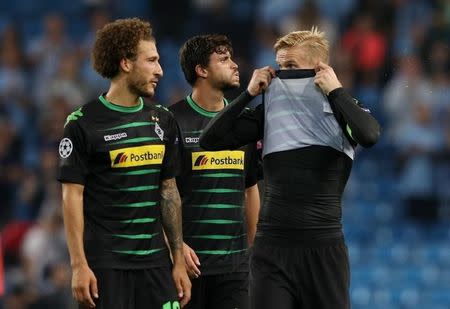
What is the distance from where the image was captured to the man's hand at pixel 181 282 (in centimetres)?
635

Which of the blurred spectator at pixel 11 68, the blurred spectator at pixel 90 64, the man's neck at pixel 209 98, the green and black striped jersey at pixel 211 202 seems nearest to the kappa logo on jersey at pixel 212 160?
the green and black striped jersey at pixel 211 202

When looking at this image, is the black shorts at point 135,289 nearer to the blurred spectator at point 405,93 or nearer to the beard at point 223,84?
the beard at point 223,84

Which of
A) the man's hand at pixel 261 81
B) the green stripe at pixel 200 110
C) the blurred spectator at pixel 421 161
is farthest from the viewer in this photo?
the blurred spectator at pixel 421 161

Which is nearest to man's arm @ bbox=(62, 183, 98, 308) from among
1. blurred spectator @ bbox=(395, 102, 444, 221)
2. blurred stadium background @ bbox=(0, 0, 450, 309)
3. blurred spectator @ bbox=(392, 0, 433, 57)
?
blurred stadium background @ bbox=(0, 0, 450, 309)

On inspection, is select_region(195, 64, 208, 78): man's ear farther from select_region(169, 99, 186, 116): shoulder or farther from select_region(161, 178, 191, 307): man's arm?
select_region(161, 178, 191, 307): man's arm

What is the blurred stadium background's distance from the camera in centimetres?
1241

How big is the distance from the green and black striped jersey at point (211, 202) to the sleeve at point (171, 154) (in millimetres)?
437

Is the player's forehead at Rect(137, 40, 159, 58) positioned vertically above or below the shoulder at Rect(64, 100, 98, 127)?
above

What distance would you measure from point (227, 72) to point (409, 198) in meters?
6.28

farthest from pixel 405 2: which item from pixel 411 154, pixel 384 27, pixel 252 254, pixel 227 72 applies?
pixel 252 254

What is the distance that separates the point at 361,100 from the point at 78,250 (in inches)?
310

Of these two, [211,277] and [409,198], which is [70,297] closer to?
[409,198]

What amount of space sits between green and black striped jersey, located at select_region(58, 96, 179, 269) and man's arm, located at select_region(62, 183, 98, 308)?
0.11 meters

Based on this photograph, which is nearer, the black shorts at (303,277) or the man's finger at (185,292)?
the black shorts at (303,277)
